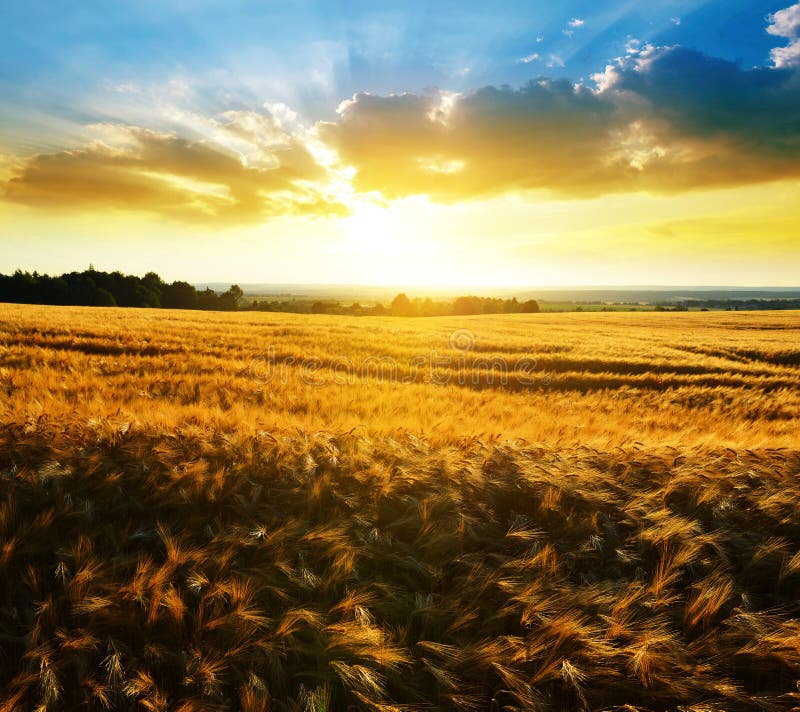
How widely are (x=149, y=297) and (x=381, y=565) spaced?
92.9 m

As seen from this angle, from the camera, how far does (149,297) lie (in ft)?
266

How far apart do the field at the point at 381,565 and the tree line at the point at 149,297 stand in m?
77.4

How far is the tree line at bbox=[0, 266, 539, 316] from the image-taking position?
7175cm

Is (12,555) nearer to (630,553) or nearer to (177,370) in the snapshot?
(630,553)

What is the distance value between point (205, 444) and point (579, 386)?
13.1 m

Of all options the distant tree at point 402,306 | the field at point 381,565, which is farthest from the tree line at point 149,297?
the field at point 381,565

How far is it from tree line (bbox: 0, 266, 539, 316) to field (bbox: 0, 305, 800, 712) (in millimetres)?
77360

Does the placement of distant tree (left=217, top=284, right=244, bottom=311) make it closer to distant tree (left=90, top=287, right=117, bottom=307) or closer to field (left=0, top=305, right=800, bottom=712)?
distant tree (left=90, top=287, right=117, bottom=307)

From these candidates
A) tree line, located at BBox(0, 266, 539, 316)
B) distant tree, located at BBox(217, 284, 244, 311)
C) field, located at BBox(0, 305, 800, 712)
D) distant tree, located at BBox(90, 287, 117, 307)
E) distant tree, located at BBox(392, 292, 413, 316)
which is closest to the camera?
field, located at BBox(0, 305, 800, 712)

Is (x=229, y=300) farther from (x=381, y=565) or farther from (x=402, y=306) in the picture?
(x=381, y=565)

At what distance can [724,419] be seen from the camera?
9.05 m

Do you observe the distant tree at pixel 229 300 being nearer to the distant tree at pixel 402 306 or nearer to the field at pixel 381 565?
the distant tree at pixel 402 306

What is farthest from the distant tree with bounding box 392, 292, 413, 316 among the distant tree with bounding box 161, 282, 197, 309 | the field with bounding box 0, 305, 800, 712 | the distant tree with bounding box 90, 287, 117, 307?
the field with bounding box 0, 305, 800, 712

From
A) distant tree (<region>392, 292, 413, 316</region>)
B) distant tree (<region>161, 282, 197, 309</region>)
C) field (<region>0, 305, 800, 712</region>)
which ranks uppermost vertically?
distant tree (<region>161, 282, 197, 309</region>)
